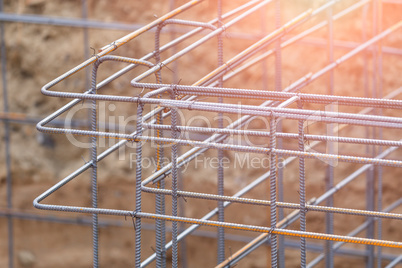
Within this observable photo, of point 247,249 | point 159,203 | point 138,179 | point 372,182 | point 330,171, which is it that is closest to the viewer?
point 138,179

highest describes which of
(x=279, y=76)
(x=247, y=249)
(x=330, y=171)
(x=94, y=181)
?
(x=279, y=76)

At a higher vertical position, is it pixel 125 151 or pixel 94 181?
pixel 94 181

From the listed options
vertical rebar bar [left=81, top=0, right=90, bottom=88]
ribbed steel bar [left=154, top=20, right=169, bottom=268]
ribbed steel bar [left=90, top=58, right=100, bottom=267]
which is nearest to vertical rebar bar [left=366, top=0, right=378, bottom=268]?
ribbed steel bar [left=154, top=20, right=169, bottom=268]

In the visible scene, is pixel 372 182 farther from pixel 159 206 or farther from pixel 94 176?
pixel 94 176

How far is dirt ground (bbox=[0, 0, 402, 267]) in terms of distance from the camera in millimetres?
3221

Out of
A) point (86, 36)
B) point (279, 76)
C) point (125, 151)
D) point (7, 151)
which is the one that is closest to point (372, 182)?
point (279, 76)

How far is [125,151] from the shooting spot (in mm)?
3645

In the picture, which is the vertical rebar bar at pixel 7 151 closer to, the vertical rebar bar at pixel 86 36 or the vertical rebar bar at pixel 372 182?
the vertical rebar bar at pixel 86 36

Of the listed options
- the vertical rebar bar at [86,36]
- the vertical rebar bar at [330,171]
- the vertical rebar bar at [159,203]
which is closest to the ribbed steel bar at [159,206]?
the vertical rebar bar at [159,203]

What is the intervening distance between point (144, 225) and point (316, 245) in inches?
41.5

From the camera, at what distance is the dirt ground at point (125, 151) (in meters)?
3.22

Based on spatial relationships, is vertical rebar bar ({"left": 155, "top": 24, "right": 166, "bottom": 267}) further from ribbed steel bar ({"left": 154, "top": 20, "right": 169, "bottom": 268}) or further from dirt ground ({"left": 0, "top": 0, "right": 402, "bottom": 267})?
dirt ground ({"left": 0, "top": 0, "right": 402, "bottom": 267})

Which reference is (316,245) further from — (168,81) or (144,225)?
(168,81)

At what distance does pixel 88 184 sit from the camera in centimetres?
374
